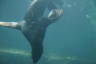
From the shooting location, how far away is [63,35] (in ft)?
191

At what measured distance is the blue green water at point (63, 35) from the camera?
72.2 ft

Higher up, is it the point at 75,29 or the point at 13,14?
the point at 13,14

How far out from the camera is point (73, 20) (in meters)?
42.2

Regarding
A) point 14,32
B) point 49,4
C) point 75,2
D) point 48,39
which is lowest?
point 48,39

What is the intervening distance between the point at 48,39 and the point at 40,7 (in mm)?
54626

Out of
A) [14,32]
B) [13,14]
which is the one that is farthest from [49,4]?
[14,32]

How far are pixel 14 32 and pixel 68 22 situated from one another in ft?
46.5

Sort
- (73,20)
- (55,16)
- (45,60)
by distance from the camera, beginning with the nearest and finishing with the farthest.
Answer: (55,16) < (45,60) < (73,20)

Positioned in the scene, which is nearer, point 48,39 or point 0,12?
point 0,12

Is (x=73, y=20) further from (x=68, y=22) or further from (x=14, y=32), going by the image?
(x=14, y=32)

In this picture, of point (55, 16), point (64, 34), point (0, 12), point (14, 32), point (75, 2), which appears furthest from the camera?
point (64, 34)

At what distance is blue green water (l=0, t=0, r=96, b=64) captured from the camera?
72.2ft

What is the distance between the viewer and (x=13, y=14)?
46.4 m

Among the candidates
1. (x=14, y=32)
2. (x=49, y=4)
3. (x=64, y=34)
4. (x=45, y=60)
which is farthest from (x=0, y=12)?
(x=49, y=4)
